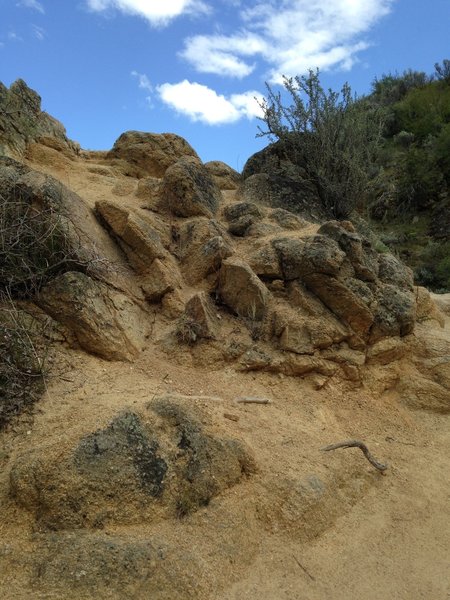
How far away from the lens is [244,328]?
5094 mm

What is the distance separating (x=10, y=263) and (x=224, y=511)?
9.25 ft

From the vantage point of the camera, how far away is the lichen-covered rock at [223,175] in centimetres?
857

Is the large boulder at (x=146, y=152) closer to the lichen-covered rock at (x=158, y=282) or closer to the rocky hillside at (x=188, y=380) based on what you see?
the rocky hillside at (x=188, y=380)

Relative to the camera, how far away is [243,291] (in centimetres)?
525

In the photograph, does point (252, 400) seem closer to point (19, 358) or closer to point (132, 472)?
point (132, 472)

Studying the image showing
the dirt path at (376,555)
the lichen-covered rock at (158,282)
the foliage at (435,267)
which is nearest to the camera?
the dirt path at (376,555)

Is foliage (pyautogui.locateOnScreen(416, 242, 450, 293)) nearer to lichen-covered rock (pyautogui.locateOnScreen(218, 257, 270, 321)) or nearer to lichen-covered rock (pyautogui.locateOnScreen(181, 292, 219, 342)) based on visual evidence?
lichen-covered rock (pyautogui.locateOnScreen(218, 257, 270, 321))

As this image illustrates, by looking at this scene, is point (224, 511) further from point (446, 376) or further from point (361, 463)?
point (446, 376)

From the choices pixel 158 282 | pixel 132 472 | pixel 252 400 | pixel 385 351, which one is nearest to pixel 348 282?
pixel 385 351

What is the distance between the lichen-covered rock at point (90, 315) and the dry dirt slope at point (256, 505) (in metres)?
0.13

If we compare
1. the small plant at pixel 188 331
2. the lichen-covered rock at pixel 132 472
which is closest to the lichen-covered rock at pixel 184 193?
the small plant at pixel 188 331

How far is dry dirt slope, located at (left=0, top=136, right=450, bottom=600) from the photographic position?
8.79ft

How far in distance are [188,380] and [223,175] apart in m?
5.45

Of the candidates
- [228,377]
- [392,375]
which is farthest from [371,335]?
[228,377]
